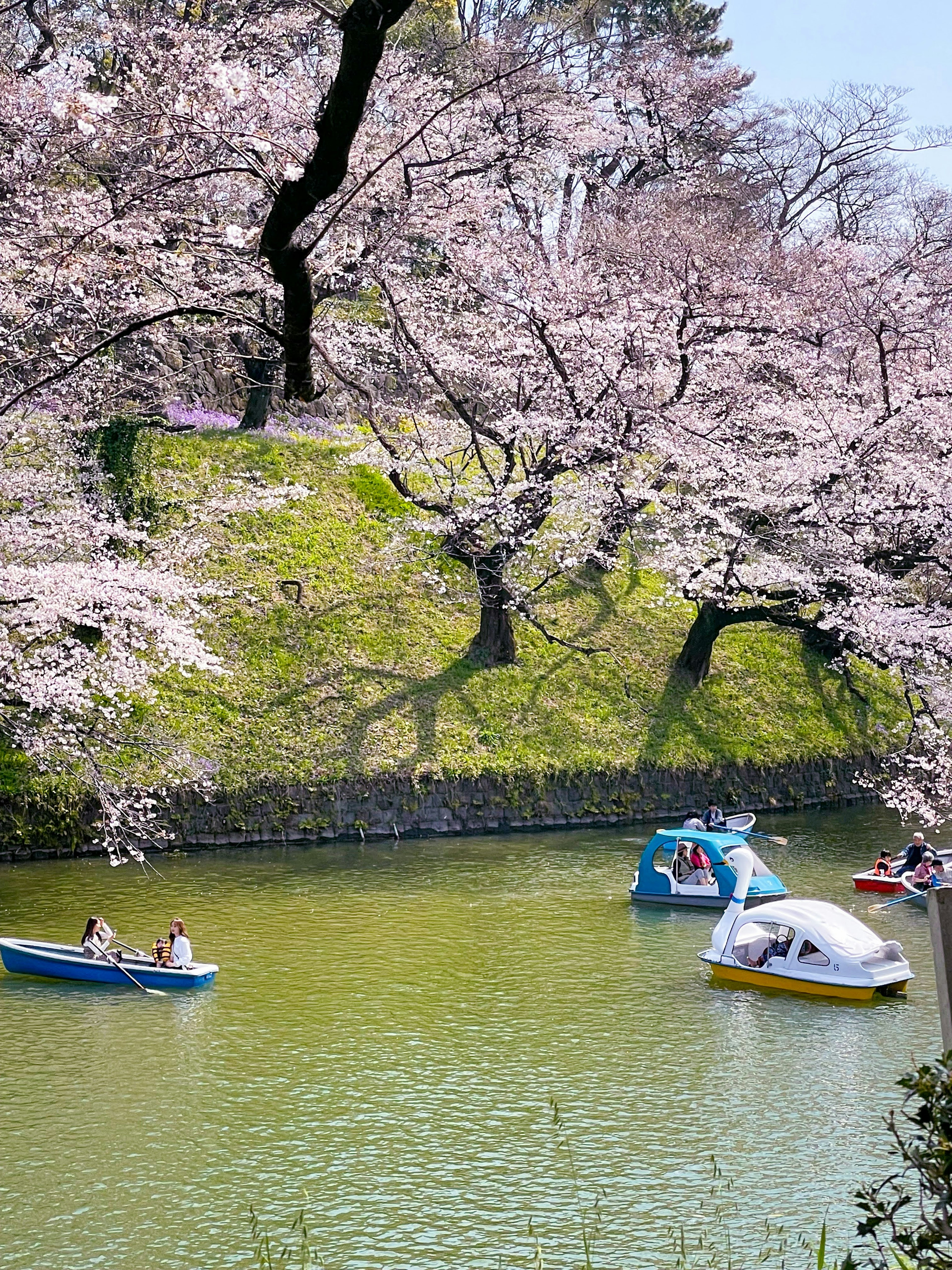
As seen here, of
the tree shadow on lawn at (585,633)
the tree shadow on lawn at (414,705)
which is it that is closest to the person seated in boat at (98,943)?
the tree shadow on lawn at (414,705)

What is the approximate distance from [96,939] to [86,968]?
1.11ft

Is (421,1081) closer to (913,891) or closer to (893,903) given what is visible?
(893,903)

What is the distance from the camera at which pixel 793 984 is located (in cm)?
1431

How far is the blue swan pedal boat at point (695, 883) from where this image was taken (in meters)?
18.3

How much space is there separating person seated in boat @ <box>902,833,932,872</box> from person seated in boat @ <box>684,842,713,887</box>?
3040mm

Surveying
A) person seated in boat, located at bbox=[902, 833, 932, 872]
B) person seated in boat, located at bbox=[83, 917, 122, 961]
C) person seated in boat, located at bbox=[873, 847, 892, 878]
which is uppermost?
person seated in boat, located at bbox=[902, 833, 932, 872]

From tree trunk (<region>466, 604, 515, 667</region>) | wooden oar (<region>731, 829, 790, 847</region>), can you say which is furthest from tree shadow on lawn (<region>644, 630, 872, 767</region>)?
tree trunk (<region>466, 604, 515, 667</region>)

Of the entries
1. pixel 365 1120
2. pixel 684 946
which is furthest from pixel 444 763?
pixel 365 1120

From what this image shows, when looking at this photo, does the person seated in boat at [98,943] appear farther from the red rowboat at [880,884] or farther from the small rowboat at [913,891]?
the red rowboat at [880,884]

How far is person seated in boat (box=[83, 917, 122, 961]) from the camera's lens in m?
14.0

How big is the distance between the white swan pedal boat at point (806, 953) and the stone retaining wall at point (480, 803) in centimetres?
896

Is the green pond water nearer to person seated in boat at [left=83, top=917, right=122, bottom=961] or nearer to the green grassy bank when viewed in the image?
person seated in boat at [left=83, top=917, right=122, bottom=961]

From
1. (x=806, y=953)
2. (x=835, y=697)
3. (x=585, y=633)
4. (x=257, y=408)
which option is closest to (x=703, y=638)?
(x=585, y=633)

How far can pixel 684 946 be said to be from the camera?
53.9ft
